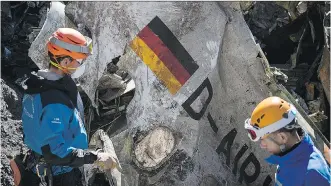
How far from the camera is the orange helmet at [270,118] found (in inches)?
130

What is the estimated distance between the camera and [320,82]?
6.52m

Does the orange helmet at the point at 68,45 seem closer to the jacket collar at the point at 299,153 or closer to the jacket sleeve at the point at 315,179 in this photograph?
the jacket collar at the point at 299,153

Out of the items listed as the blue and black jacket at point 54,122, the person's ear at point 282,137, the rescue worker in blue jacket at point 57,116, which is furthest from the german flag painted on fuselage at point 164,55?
the person's ear at point 282,137

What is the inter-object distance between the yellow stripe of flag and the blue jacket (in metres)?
1.29

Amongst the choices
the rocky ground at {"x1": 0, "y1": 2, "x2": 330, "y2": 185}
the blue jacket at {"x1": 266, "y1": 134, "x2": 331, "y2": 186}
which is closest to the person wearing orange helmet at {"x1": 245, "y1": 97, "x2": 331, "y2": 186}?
the blue jacket at {"x1": 266, "y1": 134, "x2": 331, "y2": 186}

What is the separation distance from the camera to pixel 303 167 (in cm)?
316

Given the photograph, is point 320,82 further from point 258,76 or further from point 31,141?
point 31,141

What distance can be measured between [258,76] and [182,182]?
1.08 meters

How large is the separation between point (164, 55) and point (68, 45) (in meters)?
1.00

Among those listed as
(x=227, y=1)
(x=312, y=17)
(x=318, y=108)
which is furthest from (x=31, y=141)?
(x=312, y=17)

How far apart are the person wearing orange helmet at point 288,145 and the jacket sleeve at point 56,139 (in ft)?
3.80

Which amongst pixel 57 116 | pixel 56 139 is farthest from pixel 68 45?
pixel 56 139

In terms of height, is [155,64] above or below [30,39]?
below

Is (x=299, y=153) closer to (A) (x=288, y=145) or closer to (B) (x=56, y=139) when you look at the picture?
(A) (x=288, y=145)
